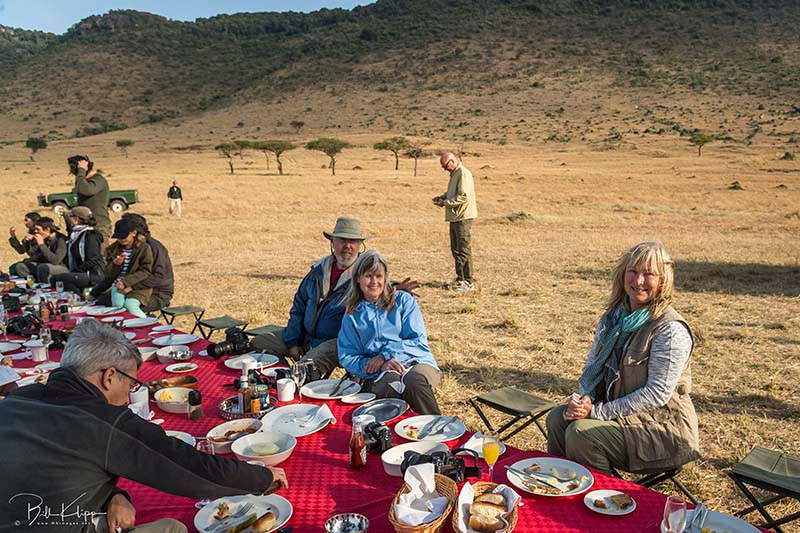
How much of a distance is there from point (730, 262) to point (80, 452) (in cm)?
1222

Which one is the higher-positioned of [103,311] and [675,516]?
[675,516]

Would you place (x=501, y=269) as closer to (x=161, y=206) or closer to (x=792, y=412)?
(x=792, y=412)

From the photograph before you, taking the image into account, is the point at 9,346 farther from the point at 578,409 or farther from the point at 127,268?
the point at 578,409

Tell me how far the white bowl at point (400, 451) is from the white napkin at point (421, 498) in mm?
363

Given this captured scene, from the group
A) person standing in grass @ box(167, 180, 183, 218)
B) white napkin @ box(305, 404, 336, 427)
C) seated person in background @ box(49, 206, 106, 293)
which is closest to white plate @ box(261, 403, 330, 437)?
white napkin @ box(305, 404, 336, 427)

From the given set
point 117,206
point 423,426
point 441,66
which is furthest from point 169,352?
point 441,66

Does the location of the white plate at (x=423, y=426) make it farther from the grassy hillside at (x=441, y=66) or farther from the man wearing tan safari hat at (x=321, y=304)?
the grassy hillside at (x=441, y=66)

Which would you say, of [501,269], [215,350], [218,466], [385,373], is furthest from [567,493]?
[501,269]

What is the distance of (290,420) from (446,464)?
103 centimetres

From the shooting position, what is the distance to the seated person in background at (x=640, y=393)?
3.29m

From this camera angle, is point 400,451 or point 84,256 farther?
point 84,256

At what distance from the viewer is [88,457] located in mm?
2104

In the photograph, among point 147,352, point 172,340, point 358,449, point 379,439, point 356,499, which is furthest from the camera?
point 172,340

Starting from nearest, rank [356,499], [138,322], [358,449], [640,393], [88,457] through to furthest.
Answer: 1. [88,457]
2. [356,499]
3. [358,449]
4. [640,393]
5. [138,322]
